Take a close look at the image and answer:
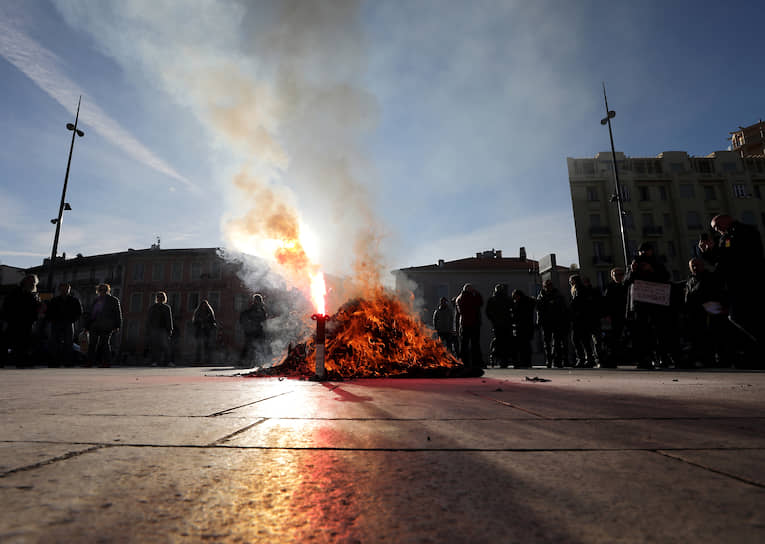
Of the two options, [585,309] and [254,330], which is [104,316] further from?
[585,309]

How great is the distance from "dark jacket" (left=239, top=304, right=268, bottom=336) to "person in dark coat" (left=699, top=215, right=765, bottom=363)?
8605mm

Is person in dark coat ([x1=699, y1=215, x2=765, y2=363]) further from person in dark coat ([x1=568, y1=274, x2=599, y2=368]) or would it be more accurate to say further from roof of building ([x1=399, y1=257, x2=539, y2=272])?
roof of building ([x1=399, y1=257, x2=539, y2=272])

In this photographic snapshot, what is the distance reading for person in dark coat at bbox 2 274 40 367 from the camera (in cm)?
934

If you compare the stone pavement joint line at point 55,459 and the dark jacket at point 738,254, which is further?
the dark jacket at point 738,254

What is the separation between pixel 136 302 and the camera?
43.1 metres

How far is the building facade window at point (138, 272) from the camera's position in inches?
1719

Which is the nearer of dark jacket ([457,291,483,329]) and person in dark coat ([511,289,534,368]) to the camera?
dark jacket ([457,291,483,329])

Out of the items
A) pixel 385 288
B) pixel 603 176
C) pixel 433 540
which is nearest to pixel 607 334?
pixel 385 288

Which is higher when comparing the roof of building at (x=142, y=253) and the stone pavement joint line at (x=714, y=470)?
the roof of building at (x=142, y=253)

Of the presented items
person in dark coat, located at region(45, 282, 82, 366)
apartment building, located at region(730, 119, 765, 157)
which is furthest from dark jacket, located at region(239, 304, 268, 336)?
apartment building, located at region(730, 119, 765, 157)

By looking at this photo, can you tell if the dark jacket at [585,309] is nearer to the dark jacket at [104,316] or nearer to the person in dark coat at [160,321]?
the person in dark coat at [160,321]

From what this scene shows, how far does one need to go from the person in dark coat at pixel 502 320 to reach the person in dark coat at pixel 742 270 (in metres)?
5.23

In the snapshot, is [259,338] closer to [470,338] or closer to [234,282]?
[470,338]

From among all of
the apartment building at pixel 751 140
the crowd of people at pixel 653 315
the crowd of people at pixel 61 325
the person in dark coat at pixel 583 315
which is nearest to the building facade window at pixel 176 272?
the crowd of people at pixel 61 325
